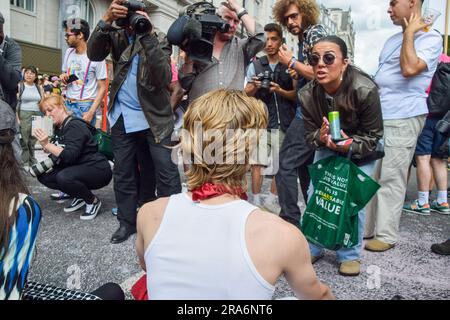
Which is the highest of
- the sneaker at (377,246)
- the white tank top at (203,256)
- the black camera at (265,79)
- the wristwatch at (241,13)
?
the wristwatch at (241,13)

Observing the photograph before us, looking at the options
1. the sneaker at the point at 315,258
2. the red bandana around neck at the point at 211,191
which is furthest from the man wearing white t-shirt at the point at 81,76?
the red bandana around neck at the point at 211,191

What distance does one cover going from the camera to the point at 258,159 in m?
1.43

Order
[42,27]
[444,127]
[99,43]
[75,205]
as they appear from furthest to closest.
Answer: [42,27] → [75,205] → [444,127] → [99,43]

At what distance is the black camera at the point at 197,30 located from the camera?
2.78 meters

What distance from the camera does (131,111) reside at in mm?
3145

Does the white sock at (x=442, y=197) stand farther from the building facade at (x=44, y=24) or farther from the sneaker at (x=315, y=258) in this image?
the building facade at (x=44, y=24)

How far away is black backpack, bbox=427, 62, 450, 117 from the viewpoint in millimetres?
3969

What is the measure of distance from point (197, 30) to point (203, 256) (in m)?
2.01

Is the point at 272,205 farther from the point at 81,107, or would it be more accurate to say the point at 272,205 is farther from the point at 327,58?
the point at 81,107

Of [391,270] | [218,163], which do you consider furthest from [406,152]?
[218,163]

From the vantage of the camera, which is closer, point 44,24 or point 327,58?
point 327,58

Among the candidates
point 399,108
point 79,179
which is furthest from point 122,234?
point 399,108

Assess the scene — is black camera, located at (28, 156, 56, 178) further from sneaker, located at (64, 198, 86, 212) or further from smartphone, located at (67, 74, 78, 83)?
smartphone, located at (67, 74, 78, 83)

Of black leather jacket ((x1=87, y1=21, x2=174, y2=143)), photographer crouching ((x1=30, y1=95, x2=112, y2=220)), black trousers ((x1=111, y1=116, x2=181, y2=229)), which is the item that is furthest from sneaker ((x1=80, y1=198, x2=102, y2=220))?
black leather jacket ((x1=87, y1=21, x2=174, y2=143))
